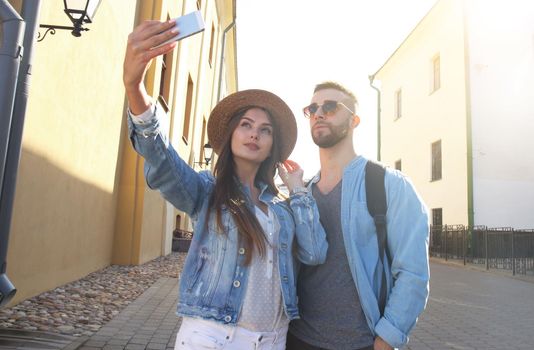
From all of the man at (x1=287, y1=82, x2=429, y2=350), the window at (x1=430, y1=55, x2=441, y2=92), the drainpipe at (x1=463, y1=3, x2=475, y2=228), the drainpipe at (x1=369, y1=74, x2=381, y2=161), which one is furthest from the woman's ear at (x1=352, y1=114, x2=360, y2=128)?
the drainpipe at (x1=369, y1=74, x2=381, y2=161)

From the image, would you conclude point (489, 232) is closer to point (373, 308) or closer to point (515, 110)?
point (515, 110)

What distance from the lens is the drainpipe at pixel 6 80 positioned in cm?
263

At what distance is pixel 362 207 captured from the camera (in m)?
2.06

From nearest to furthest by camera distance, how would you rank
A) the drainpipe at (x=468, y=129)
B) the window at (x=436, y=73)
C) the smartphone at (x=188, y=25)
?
the smartphone at (x=188, y=25) < the drainpipe at (x=468, y=129) < the window at (x=436, y=73)

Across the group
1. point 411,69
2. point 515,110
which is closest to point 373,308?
point 515,110

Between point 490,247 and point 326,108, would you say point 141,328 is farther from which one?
point 490,247

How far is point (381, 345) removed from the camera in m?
1.90

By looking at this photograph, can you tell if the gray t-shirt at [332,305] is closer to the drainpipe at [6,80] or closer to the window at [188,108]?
the drainpipe at [6,80]

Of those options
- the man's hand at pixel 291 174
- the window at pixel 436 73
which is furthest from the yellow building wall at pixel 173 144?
the window at pixel 436 73

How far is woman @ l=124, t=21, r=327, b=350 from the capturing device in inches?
65.8

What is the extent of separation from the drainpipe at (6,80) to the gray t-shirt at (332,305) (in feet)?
5.76

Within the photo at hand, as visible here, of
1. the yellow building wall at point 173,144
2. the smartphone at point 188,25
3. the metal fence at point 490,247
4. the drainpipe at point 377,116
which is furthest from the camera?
the drainpipe at point 377,116

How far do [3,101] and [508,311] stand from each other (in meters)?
7.37

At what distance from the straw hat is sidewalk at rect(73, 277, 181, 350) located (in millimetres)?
2713
